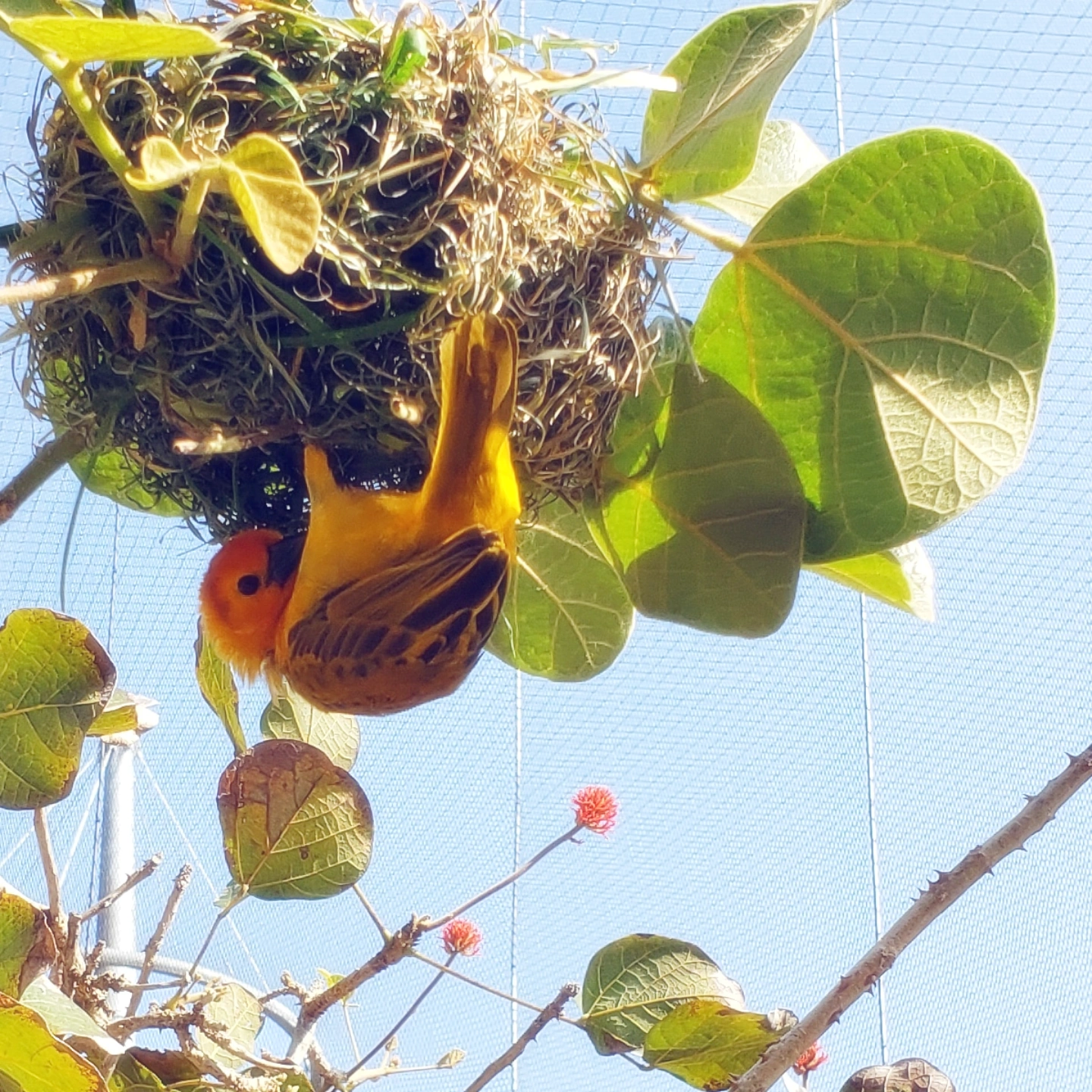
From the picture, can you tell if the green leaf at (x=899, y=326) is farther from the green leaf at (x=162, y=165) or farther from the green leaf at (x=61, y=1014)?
the green leaf at (x=61, y=1014)

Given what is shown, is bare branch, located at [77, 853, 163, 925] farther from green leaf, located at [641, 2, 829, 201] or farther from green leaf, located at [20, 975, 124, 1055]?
green leaf, located at [641, 2, 829, 201]

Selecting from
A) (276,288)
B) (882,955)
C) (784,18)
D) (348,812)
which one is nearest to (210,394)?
(276,288)

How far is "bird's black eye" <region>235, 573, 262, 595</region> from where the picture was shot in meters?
1.00

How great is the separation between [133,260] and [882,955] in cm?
57

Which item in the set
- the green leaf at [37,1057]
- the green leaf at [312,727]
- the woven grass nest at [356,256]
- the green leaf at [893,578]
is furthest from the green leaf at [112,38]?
the green leaf at [312,727]

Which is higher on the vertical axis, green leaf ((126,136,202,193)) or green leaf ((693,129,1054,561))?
green leaf ((693,129,1054,561))

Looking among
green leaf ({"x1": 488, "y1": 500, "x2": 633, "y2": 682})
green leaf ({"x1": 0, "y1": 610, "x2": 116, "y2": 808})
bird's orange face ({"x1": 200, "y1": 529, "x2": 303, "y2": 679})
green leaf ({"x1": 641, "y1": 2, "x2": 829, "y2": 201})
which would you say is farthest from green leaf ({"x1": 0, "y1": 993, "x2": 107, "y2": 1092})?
green leaf ({"x1": 641, "y1": 2, "x2": 829, "y2": 201})

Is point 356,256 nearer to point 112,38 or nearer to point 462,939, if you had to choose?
point 112,38

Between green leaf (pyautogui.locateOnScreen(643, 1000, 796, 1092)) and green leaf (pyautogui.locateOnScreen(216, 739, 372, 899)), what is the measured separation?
0.84 ft

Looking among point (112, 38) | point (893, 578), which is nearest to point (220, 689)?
point (893, 578)

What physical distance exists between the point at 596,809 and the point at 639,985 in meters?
0.30

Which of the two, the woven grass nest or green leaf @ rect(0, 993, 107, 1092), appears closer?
green leaf @ rect(0, 993, 107, 1092)

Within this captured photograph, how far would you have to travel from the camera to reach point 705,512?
2.92 feet

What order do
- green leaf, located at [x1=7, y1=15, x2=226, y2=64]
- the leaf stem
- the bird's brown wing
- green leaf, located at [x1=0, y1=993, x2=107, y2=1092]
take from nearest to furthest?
green leaf, located at [x1=7, y1=15, x2=226, y2=64], green leaf, located at [x1=0, y1=993, x2=107, y2=1092], the leaf stem, the bird's brown wing
